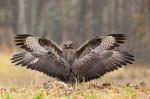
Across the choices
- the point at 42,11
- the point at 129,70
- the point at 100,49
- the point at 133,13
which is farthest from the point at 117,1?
the point at 100,49

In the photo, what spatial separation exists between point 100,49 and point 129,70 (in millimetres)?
15484

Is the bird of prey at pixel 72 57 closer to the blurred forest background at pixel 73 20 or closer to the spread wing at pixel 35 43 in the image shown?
the spread wing at pixel 35 43

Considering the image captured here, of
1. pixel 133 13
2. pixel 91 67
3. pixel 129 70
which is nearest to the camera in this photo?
pixel 91 67

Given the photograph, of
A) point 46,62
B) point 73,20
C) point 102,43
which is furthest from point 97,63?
point 73,20

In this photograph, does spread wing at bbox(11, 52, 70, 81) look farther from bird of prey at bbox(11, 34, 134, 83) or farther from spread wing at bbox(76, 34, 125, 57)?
spread wing at bbox(76, 34, 125, 57)

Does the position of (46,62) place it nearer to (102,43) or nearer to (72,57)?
(72,57)

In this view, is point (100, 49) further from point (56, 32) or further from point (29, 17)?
point (56, 32)

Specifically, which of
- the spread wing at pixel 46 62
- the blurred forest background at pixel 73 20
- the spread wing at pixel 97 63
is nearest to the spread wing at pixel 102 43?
the spread wing at pixel 97 63

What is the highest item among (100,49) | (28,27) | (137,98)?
(28,27)

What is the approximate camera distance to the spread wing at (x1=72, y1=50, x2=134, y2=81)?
12414 millimetres

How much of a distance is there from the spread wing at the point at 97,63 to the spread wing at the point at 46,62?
0.22m

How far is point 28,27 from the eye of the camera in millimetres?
A: 44469

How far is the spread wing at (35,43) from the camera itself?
12645 millimetres

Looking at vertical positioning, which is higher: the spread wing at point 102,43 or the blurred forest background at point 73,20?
the blurred forest background at point 73,20
